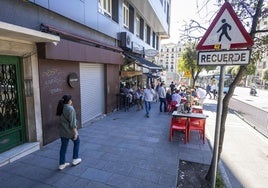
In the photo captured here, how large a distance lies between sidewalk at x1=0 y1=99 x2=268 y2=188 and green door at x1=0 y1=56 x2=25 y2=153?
2.14 ft

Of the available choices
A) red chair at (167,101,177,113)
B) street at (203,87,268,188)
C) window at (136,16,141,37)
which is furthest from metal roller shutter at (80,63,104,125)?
window at (136,16,141,37)

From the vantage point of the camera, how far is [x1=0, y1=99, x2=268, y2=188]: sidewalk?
3.67m

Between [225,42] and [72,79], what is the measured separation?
521cm

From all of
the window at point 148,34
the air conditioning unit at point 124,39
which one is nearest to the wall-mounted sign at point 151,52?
the air conditioning unit at point 124,39

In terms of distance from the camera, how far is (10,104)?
4578mm

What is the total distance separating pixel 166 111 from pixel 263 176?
22.4 feet

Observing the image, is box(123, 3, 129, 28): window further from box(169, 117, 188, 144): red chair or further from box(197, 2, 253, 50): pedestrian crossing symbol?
box(197, 2, 253, 50): pedestrian crossing symbol

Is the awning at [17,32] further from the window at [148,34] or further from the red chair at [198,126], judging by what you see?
the window at [148,34]

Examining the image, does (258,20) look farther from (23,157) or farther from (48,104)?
(23,157)

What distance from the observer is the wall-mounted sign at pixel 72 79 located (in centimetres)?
619

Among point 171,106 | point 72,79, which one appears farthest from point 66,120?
point 171,106

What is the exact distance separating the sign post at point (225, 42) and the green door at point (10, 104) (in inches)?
178

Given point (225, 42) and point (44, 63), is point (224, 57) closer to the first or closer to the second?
point (225, 42)

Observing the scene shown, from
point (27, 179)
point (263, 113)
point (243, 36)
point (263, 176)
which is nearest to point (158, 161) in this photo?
point (263, 176)
